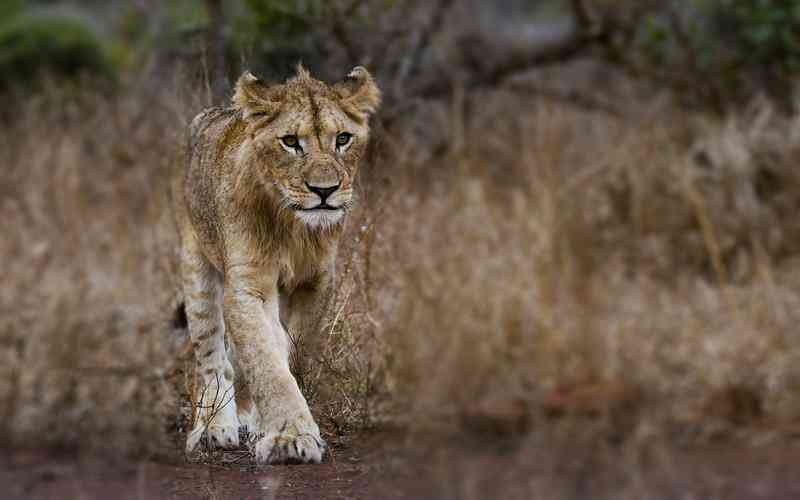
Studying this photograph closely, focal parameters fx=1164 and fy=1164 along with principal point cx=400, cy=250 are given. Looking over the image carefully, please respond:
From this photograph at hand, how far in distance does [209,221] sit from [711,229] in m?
4.08

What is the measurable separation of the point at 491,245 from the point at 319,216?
3.26 m

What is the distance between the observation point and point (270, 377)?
402 cm

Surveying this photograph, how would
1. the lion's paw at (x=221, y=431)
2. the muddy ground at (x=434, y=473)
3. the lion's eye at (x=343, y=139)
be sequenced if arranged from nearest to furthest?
the lion's eye at (x=343, y=139)
the muddy ground at (x=434, y=473)
the lion's paw at (x=221, y=431)

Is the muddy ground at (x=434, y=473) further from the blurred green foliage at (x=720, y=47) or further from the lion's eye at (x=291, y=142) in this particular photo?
the blurred green foliage at (x=720, y=47)

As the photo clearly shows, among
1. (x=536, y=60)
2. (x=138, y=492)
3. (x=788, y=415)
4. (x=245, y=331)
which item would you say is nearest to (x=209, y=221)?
(x=245, y=331)

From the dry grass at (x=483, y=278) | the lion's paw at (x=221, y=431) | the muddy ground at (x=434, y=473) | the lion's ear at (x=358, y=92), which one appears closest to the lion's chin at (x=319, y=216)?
the lion's ear at (x=358, y=92)

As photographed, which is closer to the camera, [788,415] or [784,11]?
[788,415]

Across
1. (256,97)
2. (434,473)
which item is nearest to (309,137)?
(256,97)

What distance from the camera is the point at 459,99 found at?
848 centimetres

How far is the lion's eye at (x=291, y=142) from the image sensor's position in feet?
13.3

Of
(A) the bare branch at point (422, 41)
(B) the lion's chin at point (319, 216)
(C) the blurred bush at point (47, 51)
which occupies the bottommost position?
(B) the lion's chin at point (319, 216)

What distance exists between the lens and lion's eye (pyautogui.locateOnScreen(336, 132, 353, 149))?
4.09 metres

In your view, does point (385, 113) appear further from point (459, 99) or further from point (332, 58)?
point (459, 99)

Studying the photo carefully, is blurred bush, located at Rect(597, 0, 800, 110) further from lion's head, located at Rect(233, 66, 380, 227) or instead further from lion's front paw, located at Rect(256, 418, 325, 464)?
lion's front paw, located at Rect(256, 418, 325, 464)
